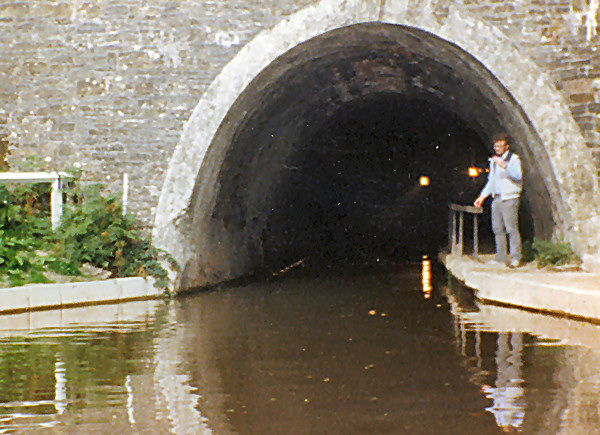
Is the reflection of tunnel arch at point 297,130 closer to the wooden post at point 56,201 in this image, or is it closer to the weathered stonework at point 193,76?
the weathered stonework at point 193,76

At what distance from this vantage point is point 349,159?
24156 millimetres

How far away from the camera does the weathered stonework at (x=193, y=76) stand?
1136cm

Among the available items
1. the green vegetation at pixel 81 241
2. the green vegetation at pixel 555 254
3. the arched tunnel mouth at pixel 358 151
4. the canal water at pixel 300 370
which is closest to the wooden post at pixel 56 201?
the green vegetation at pixel 81 241

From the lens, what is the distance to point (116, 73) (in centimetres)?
1260

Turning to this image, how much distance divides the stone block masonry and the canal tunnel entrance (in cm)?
52

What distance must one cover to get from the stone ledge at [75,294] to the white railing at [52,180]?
1.44 meters

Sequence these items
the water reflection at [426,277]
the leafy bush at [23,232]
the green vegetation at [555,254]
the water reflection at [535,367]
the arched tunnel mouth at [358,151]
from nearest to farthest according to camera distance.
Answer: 1. the water reflection at [535,367]
2. the leafy bush at [23,232]
3. the green vegetation at [555,254]
4. the water reflection at [426,277]
5. the arched tunnel mouth at [358,151]

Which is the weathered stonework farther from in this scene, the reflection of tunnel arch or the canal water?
the canal water

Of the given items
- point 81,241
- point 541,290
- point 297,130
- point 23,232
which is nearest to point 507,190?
point 541,290

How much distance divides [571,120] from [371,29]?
2.71 metres

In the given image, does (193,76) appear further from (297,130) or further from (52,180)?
(297,130)

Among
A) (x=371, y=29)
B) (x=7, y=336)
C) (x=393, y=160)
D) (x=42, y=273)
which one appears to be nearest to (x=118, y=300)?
(x=42, y=273)

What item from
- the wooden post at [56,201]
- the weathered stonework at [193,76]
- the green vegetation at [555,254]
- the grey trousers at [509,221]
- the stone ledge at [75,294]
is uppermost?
the weathered stonework at [193,76]

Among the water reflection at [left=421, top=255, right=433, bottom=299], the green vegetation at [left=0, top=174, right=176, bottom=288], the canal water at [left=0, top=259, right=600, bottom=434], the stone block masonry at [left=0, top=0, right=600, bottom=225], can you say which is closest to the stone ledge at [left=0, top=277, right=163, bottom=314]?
the green vegetation at [left=0, top=174, right=176, bottom=288]
